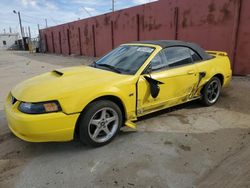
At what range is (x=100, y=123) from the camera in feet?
10.7

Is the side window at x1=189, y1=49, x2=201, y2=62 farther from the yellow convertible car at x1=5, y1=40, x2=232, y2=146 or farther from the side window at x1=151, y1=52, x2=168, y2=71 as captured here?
the side window at x1=151, y1=52, x2=168, y2=71

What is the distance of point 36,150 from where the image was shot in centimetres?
328

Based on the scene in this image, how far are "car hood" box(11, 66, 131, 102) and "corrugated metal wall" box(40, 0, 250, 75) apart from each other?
5.50 metres

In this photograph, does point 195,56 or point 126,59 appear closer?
point 126,59

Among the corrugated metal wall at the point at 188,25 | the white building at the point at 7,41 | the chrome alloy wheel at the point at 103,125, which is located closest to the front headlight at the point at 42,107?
the chrome alloy wheel at the point at 103,125

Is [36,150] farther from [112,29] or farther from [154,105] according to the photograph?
[112,29]

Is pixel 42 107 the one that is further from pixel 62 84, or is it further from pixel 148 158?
pixel 148 158

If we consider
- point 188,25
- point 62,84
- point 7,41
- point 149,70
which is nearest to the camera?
point 62,84

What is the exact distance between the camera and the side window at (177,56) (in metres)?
4.06

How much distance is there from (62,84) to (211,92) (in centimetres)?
328

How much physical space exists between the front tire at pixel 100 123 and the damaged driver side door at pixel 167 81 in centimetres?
48

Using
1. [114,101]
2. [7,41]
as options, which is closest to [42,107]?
[114,101]

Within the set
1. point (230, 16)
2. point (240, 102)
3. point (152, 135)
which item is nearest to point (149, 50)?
point (152, 135)

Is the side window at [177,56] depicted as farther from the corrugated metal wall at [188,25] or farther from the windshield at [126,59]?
the corrugated metal wall at [188,25]
